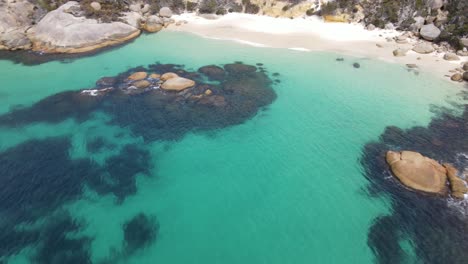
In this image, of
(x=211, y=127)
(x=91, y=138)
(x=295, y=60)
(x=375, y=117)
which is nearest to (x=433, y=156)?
(x=375, y=117)

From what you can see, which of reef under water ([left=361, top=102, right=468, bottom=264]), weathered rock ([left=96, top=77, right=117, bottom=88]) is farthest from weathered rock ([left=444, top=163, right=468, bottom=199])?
weathered rock ([left=96, top=77, right=117, bottom=88])

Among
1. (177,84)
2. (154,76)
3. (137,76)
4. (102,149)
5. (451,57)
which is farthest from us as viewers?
(451,57)

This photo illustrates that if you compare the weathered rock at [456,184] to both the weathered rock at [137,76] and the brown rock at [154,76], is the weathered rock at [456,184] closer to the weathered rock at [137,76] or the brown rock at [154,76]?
the brown rock at [154,76]

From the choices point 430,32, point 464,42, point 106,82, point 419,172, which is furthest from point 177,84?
point 464,42

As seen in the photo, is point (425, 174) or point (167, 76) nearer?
point (425, 174)

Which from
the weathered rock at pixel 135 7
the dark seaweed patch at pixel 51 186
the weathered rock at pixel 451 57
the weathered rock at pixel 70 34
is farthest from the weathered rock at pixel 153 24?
the weathered rock at pixel 451 57

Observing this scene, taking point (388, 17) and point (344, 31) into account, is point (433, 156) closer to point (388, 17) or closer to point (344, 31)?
point (344, 31)

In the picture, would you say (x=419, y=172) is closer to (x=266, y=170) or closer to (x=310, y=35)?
(x=266, y=170)

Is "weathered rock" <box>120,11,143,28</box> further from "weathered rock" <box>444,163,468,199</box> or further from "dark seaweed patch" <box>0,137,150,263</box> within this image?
"weathered rock" <box>444,163,468,199</box>
